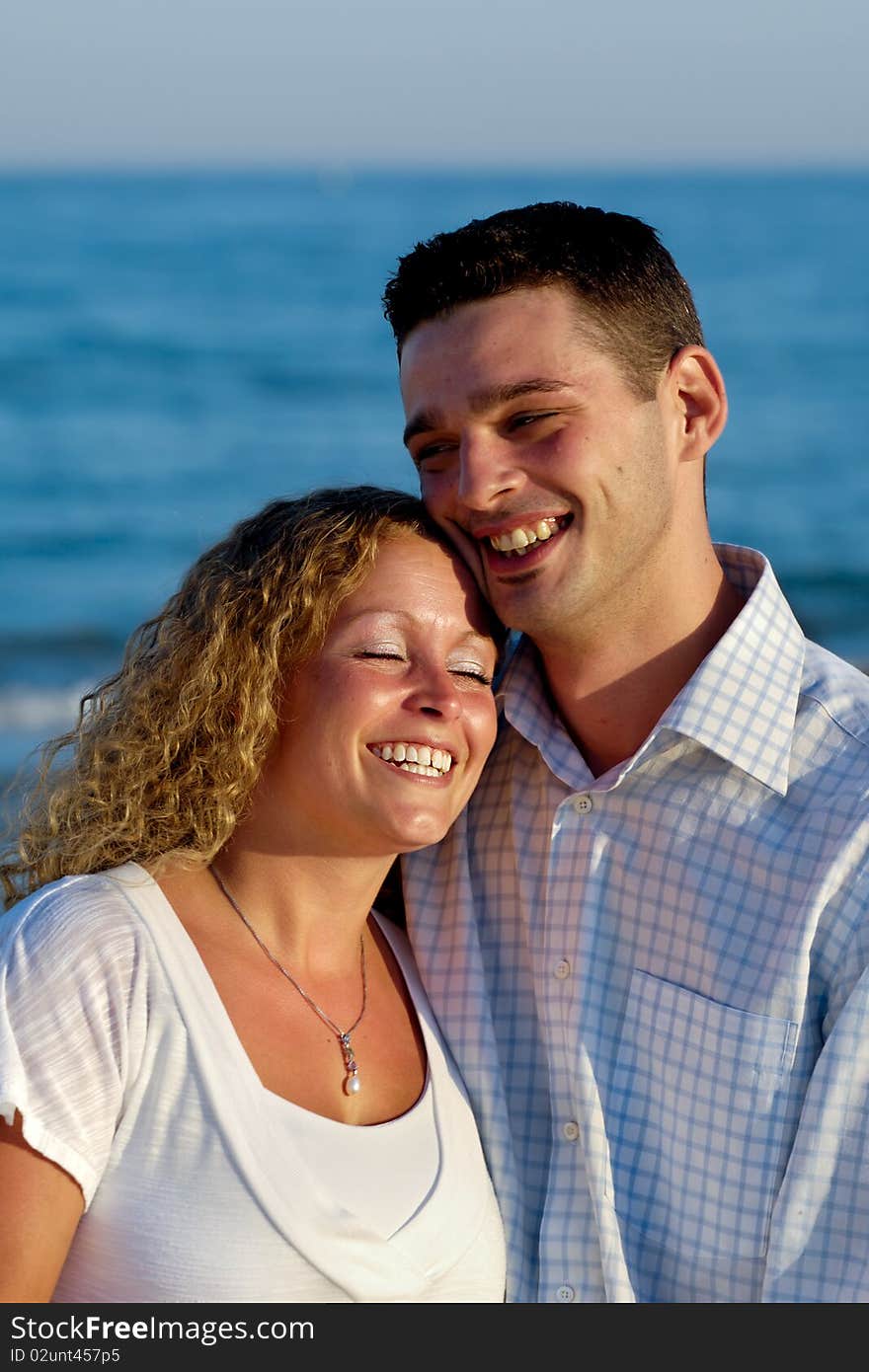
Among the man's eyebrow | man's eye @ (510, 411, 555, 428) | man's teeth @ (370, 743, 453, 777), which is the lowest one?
man's teeth @ (370, 743, 453, 777)

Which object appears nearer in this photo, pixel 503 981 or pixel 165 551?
pixel 503 981

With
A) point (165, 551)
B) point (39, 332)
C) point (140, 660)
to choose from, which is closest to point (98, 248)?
point (39, 332)

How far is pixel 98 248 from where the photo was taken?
86.7 ft

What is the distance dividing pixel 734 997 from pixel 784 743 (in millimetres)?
490

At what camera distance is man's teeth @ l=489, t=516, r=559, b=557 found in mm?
3074

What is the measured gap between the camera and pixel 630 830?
9.97ft

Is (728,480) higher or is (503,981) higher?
(728,480)

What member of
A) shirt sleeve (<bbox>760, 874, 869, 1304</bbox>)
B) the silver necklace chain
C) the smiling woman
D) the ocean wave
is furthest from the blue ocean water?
shirt sleeve (<bbox>760, 874, 869, 1304</bbox>)

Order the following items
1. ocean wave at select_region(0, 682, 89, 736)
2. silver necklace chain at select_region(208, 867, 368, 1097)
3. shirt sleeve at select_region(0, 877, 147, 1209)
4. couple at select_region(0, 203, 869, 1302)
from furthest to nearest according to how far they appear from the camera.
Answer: ocean wave at select_region(0, 682, 89, 736) → silver necklace chain at select_region(208, 867, 368, 1097) → couple at select_region(0, 203, 869, 1302) → shirt sleeve at select_region(0, 877, 147, 1209)

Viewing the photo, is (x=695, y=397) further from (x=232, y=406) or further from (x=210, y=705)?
(x=232, y=406)

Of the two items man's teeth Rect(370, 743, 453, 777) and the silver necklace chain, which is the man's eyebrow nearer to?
man's teeth Rect(370, 743, 453, 777)

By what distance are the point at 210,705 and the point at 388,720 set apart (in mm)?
360

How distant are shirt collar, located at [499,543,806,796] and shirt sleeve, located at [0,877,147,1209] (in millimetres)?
966
